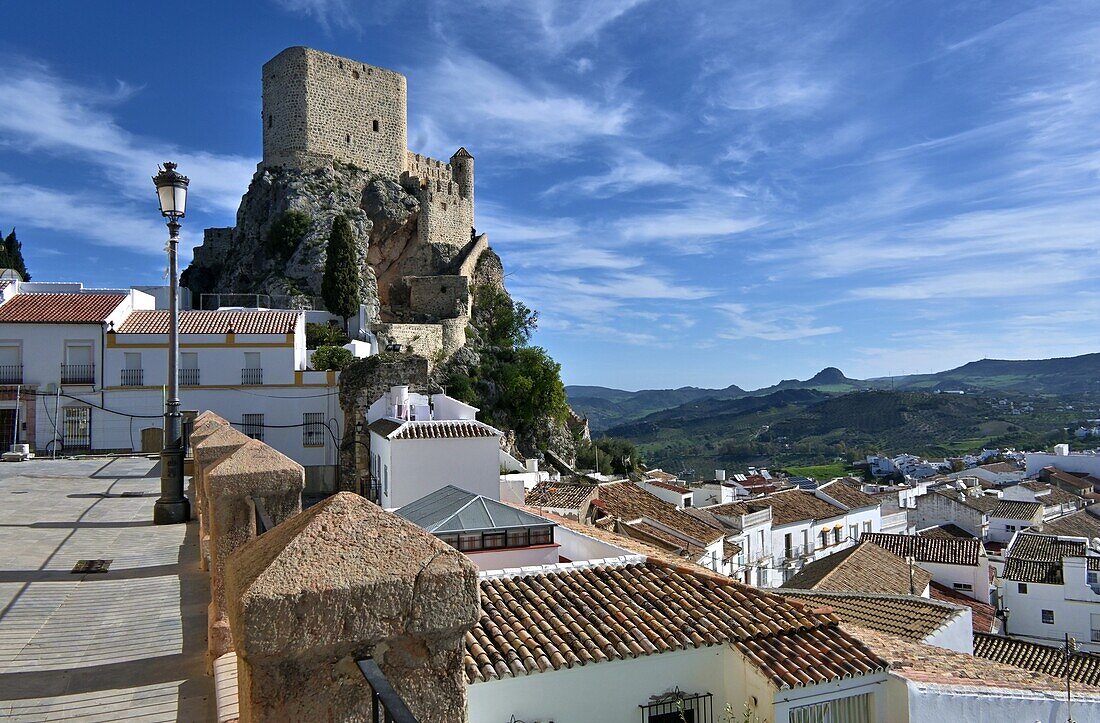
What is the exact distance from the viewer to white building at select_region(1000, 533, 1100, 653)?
82.6 ft

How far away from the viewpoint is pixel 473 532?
9.87 metres

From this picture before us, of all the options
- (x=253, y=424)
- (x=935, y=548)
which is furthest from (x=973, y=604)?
(x=253, y=424)

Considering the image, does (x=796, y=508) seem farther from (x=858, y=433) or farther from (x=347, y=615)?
(x=858, y=433)

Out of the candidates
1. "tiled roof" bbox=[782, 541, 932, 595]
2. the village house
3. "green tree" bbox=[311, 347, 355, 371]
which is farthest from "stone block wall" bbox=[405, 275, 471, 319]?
"tiled roof" bbox=[782, 541, 932, 595]

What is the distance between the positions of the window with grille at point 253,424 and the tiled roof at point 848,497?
23304mm

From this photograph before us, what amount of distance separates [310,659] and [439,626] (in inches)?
13.0

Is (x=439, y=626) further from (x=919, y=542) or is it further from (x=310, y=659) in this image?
(x=919, y=542)

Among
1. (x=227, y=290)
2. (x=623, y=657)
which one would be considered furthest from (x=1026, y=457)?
(x=623, y=657)

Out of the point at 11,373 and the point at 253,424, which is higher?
the point at 11,373

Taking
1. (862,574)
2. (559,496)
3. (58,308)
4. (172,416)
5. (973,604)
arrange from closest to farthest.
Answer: (172,416), (862,574), (559,496), (58,308), (973,604)

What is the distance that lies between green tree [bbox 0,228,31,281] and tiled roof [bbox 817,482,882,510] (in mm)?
41509

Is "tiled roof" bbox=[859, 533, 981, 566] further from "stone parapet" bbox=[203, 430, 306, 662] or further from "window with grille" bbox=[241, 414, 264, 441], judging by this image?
"stone parapet" bbox=[203, 430, 306, 662]

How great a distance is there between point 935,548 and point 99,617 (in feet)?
93.0

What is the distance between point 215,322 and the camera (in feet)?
83.0
